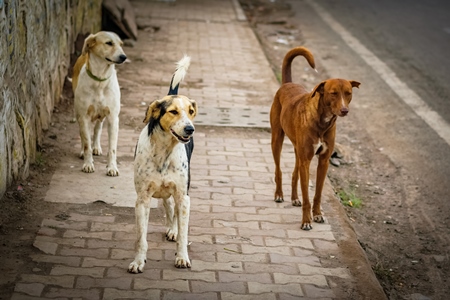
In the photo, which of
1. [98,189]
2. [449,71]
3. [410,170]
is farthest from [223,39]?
[98,189]

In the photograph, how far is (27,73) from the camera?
7746 millimetres

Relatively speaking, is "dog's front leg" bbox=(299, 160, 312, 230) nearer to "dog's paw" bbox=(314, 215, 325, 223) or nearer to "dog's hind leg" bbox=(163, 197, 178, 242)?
"dog's paw" bbox=(314, 215, 325, 223)

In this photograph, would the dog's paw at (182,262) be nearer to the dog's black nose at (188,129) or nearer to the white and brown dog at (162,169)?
the white and brown dog at (162,169)

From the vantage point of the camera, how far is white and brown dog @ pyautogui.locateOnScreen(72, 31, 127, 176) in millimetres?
7789

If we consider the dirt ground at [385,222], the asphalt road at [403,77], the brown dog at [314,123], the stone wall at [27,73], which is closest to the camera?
the dirt ground at [385,222]

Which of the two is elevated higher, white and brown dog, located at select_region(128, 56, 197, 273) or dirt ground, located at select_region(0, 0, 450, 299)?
white and brown dog, located at select_region(128, 56, 197, 273)

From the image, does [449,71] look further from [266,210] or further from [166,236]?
[166,236]

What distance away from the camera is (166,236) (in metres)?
6.36

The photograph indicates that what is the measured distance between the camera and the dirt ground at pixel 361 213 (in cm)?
610

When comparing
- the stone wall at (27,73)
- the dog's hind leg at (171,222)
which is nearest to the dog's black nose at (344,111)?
the dog's hind leg at (171,222)

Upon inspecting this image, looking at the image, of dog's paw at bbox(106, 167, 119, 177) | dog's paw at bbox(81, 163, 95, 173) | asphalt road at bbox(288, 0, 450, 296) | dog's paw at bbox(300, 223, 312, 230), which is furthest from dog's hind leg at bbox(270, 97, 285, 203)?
dog's paw at bbox(81, 163, 95, 173)

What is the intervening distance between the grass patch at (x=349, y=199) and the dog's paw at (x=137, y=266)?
2.85 metres

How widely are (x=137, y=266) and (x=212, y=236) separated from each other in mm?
994

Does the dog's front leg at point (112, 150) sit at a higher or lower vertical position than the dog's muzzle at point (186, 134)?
lower
